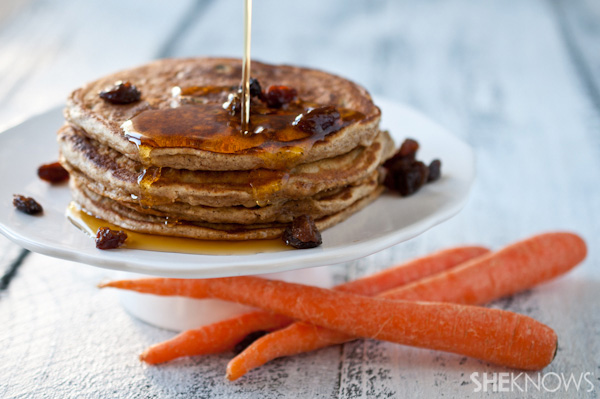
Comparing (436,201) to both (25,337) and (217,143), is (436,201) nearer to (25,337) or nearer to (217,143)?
(217,143)

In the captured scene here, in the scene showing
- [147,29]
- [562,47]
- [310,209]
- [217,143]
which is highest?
[217,143]

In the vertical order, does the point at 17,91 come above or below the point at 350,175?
below

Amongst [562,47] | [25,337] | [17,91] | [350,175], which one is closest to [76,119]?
[25,337]

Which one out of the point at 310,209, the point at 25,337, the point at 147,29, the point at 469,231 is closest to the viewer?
the point at 310,209

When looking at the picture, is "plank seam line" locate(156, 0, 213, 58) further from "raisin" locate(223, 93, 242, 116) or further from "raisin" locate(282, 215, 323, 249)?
"raisin" locate(282, 215, 323, 249)

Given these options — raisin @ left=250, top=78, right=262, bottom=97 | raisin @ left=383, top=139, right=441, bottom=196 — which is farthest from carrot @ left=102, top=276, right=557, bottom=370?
raisin @ left=250, top=78, right=262, bottom=97

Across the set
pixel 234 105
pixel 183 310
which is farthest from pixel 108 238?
pixel 234 105

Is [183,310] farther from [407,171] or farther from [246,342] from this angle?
[407,171]
